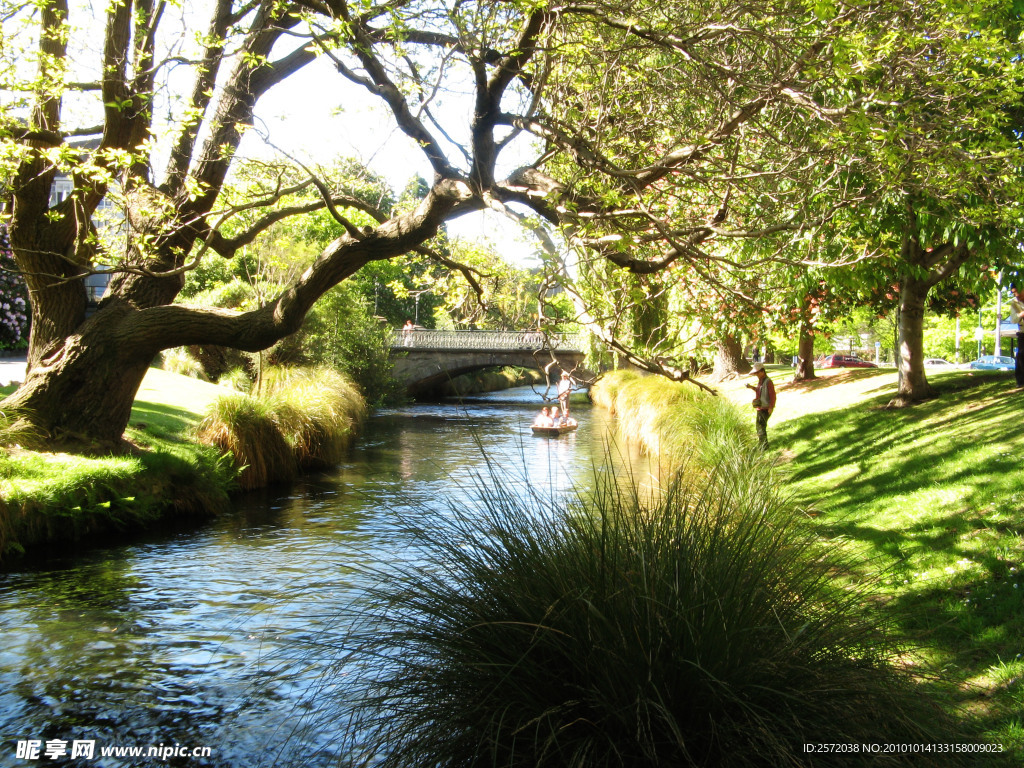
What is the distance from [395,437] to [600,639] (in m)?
20.1

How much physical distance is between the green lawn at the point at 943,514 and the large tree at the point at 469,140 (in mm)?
2609

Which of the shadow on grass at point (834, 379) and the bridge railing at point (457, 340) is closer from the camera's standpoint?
the shadow on grass at point (834, 379)

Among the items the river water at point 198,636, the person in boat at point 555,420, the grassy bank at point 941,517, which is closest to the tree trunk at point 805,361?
the grassy bank at point 941,517

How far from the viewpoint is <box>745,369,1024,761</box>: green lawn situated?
4.82 m

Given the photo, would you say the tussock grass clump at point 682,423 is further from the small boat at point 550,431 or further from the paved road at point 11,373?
the paved road at point 11,373

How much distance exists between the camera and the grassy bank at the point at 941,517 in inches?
183

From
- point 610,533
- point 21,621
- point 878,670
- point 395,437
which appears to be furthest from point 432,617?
point 395,437

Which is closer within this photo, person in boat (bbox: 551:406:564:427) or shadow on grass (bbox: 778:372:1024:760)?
shadow on grass (bbox: 778:372:1024:760)

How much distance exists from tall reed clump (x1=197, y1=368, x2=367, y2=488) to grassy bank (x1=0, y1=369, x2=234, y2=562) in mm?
701

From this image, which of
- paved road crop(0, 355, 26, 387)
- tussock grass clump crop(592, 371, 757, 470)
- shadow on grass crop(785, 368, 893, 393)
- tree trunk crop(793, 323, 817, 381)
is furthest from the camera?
tree trunk crop(793, 323, 817, 381)

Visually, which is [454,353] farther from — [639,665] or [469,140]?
[639,665]

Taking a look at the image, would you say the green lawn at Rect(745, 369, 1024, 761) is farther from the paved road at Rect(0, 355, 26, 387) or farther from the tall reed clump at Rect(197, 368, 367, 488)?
the paved road at Rect(0, 355, 26, 387)

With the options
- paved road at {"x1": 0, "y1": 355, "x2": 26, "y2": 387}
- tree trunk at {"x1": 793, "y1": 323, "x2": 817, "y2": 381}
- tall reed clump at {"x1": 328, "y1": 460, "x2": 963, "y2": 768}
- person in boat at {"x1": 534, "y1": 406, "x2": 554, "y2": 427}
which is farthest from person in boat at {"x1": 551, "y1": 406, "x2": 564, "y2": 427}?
tall reed clump at {"x1": 328, "y1": 460, "x2": 963, "y2": 768}

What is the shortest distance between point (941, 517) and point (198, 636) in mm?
6993
